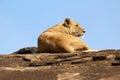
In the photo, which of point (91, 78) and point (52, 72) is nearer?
point (91, 78)

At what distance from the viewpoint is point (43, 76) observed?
10.2 metres

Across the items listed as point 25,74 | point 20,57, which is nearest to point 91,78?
point 25,74

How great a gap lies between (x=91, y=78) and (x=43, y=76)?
1181 millimetres

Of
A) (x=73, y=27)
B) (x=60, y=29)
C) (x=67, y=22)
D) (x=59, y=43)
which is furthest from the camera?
(x=73, y=27)

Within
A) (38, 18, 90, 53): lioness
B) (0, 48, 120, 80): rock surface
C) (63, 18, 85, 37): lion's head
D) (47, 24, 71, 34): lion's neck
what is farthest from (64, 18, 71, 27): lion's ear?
(0, 48, 120, 80): rock surface

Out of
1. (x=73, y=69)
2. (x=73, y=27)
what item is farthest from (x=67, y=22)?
(x=73, y=69)

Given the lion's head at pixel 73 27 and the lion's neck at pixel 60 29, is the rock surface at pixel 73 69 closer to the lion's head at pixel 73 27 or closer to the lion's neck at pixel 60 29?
the lion's neck at pixel 60 29

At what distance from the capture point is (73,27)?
2155 cm

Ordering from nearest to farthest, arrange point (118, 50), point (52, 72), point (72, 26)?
1. point (52, 72)
2. point (118, 50)
3. point (72, 26)

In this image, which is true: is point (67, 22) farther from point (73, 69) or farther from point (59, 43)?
point (73, 69)

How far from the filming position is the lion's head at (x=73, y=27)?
69.8 feet

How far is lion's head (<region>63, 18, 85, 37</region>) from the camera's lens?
21.3 meters

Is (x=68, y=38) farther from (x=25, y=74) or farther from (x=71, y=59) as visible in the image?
(x=25, y=74)

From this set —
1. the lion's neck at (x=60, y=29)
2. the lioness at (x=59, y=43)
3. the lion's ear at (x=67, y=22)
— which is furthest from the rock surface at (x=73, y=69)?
the lion's ear at (x=67, y=22)
